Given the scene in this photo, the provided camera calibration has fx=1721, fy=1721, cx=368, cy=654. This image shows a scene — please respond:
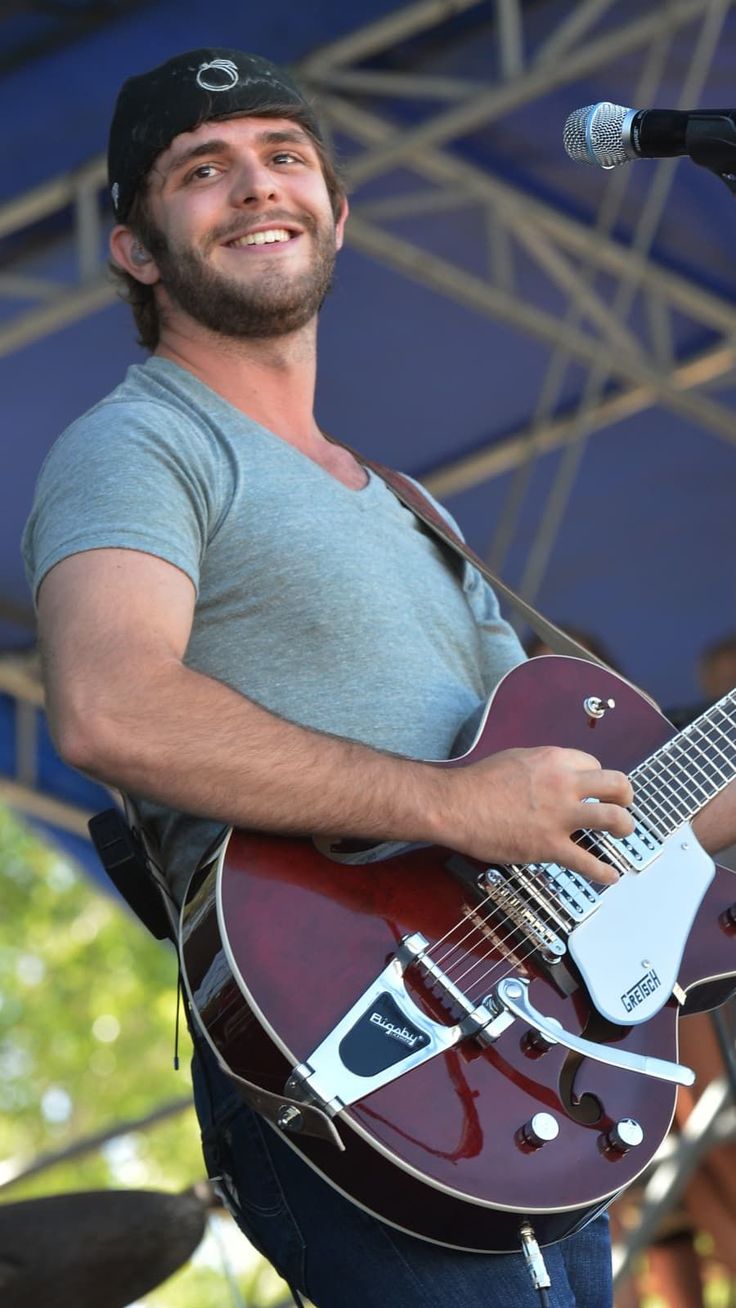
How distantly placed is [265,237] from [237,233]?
4 cm

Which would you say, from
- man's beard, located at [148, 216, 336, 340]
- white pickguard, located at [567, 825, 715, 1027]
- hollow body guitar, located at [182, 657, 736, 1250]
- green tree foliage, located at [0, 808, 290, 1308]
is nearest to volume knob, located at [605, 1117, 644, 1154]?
hollow body guitar, located at [182, 657, 736, 1250]

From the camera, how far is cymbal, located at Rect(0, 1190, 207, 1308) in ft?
6.93

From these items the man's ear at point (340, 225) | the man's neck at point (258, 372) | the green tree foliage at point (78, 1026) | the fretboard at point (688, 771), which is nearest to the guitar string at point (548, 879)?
the fretboard at point (688, 771)

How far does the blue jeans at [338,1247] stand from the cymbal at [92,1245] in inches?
4.3

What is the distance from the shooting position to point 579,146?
213 centimetres

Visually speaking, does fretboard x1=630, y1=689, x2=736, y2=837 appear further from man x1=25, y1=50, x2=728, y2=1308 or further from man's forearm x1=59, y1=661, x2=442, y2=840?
man's forearm x1=59, y1=661, x2=442, y2=840

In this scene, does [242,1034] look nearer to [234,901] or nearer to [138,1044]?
[234,901]

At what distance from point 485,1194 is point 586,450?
232 inches

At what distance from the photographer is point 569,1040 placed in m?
2.03

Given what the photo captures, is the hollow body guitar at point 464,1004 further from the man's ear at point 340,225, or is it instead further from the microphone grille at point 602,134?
the man's ear at point 340,225

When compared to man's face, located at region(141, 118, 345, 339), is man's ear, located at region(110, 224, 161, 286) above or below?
below

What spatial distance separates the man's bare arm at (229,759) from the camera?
1.98 meters

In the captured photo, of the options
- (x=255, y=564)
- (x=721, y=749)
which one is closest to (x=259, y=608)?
(x=255, y=564)

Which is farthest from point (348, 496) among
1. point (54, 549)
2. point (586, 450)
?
point (586, 450)
